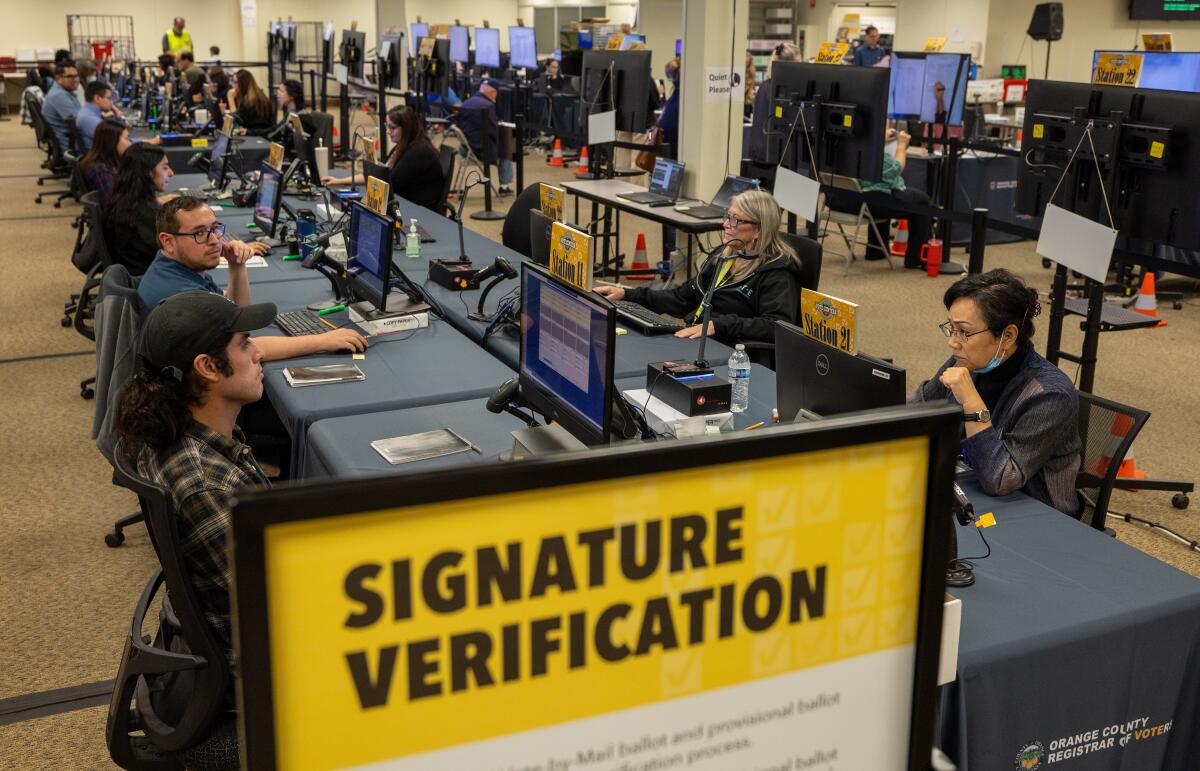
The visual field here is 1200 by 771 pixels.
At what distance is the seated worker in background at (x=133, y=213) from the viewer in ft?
16.5

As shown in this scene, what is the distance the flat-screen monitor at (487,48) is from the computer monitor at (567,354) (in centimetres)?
1195

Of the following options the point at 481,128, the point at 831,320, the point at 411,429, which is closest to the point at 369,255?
the point at 411,429

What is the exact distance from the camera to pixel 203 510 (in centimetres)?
192

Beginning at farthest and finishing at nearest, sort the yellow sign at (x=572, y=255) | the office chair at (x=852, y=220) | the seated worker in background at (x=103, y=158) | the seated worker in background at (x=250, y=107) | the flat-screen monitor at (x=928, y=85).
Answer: the seated worker in background at (x=250, y=107)
the flat-screen monitor at (x=928, y=85)
the office chair at (x=852, y=220)
the seated worker in background at (x=103, y=158)
the yellow sign at (x=572, y=255)

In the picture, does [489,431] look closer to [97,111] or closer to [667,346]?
[667,346]

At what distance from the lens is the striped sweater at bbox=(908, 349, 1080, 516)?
2.47m

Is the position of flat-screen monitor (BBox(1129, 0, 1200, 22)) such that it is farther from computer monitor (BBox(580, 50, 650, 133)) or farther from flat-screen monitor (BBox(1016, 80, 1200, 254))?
flat-screen monitor (BBox(1016, 80, 1200, 254))

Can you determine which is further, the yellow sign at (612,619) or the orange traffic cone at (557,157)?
the orange traffic cone at (557,157)

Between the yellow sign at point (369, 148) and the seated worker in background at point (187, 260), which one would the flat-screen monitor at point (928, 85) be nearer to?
the yellow sign at point (369, 148)

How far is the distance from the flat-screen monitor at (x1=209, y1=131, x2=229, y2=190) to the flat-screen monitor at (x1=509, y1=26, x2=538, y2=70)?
7.43 metres

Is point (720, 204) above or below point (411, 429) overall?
above

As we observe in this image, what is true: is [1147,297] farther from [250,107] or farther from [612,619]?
[250,107]

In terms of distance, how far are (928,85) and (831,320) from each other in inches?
247

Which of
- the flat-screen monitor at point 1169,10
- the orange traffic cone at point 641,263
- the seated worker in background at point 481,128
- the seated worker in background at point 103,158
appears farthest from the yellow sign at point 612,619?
the flat-screen monitor at point 1169,10
